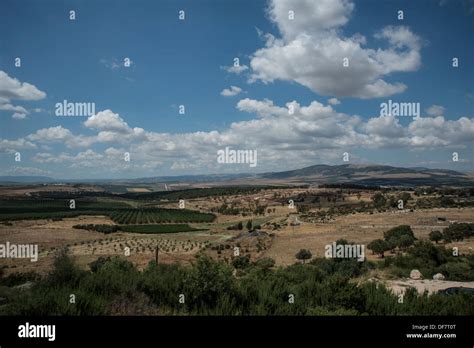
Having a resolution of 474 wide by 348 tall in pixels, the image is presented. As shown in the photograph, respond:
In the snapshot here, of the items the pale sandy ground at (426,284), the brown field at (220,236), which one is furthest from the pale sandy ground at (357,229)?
the pale sandy ground at (426,284)

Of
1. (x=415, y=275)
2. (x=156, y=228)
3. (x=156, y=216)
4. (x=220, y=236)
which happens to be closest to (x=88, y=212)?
(x=156, y=228)

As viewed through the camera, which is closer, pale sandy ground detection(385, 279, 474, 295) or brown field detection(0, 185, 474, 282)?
pale sandy ground detection(385, 279, 474, 295)

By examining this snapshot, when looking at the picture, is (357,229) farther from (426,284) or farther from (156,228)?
(426,284)

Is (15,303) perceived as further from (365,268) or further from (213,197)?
(213,197)

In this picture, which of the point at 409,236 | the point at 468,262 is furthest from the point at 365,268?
the point at 409,236

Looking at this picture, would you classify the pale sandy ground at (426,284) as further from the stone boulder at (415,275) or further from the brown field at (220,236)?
the brown field at (220,236)

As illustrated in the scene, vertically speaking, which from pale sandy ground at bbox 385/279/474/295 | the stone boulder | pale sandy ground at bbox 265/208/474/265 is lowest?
pale sandy ground at bbox 265/208/474/265

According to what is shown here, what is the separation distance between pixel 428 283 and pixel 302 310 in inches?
474

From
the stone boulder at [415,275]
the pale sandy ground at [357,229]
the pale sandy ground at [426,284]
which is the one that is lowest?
the pale sandy ground at [357,229]

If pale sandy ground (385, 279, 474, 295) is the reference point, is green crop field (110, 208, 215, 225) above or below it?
below

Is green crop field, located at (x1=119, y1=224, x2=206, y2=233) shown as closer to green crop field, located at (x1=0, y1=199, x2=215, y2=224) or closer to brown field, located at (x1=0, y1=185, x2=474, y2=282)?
brown field, located at (x1=0, y1=185, x2=474, y2=282)

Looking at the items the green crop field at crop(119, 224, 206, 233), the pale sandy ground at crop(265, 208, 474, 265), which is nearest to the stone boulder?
the pale sandy ground at crop(265, 208, 474, 265)

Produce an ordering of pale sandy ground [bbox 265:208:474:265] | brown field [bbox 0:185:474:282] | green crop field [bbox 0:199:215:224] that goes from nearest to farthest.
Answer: brown field [bbox 0:185:474:282] < pale sandy ground [bbox 265:208:474:265] < green crop field [bbox 0:199:215:224]

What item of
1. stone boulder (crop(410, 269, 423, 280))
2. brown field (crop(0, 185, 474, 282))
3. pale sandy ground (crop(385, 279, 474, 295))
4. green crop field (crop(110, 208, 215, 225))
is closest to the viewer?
pale sandy ground (crop(385, 279, 474, 295))
